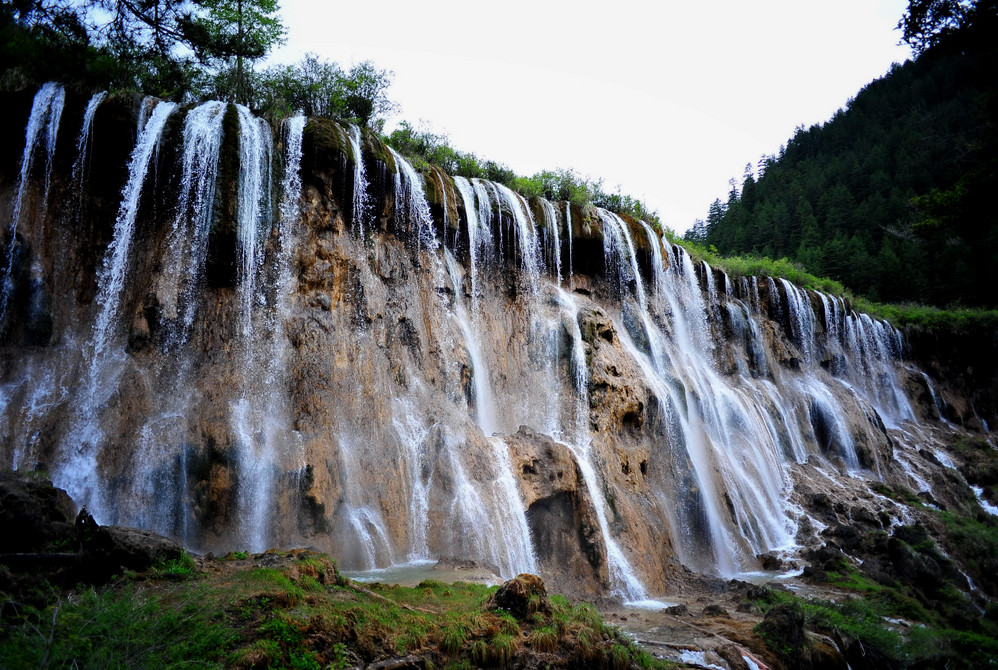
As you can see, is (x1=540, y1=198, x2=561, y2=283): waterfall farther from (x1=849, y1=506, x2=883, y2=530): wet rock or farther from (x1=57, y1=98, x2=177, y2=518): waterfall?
(x1=849, y1=506, x2=883, y2=530): wet rock

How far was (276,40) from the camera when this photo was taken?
2192 cm

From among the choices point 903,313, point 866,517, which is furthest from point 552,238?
point 903,313

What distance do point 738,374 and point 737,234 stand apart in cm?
4226

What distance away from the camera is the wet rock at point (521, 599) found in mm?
7660

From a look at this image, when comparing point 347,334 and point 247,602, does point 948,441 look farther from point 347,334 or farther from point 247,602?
point 247,602

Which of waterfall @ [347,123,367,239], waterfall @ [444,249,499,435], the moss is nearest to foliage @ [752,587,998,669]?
waterfall @ [444,249,499,435]

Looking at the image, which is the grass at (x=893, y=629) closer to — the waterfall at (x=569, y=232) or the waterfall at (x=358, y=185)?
the waterfall at (x=569, y=232)

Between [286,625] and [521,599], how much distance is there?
3117 mm

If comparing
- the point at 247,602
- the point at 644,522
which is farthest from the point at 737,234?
the point at 247,602

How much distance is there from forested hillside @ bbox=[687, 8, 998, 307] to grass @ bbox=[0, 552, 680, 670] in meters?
23.8

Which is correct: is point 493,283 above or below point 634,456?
above

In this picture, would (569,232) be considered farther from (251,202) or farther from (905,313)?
(905,313)

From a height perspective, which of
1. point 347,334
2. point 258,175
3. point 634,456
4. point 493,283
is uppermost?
point 258,175

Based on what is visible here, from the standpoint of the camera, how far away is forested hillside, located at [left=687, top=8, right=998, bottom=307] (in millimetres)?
44000
